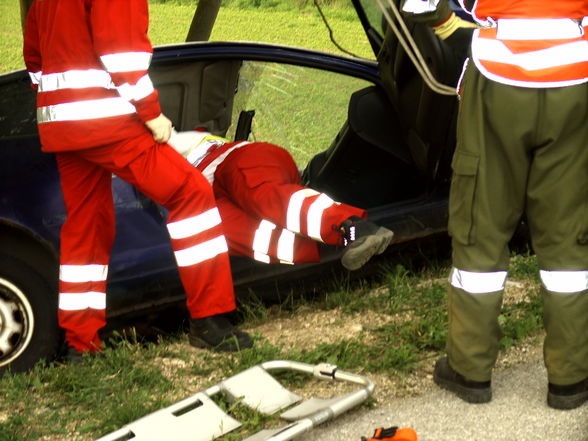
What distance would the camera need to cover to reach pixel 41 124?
349 cm

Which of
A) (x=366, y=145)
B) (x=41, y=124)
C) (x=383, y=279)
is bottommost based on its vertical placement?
(x=383, y=279)

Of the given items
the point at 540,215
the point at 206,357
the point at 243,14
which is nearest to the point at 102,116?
the point at 206,357

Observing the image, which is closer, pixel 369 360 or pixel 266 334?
pixel 369 360

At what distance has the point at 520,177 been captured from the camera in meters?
2.93

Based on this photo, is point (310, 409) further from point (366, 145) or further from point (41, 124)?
point (366, 145)

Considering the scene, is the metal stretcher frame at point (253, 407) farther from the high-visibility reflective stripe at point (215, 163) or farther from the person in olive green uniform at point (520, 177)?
the high-visibility reflective stripe at point (215, 163)

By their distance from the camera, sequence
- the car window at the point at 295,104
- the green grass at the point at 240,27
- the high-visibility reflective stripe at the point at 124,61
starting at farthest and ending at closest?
the green grass at the point at 240,27, the car window at the point at 295,104, the high-visibility reflective stripe at the point at 124,61

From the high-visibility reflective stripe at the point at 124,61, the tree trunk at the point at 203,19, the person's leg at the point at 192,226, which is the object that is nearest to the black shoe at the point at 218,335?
the person's leg at the point at 192,226

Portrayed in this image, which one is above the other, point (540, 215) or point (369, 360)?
point (540, 215)

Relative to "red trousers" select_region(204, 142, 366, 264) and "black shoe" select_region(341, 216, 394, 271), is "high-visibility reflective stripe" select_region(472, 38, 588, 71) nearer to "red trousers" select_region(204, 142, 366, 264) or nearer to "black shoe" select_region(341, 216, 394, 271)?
"black shoe" select_region(341, 216, 394, 271)

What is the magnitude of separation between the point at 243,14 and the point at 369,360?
5.76m

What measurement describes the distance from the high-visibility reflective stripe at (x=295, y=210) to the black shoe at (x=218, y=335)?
470 mm

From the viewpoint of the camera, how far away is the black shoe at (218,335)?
3.70m

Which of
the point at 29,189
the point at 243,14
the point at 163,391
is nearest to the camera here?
the point at 163,391
